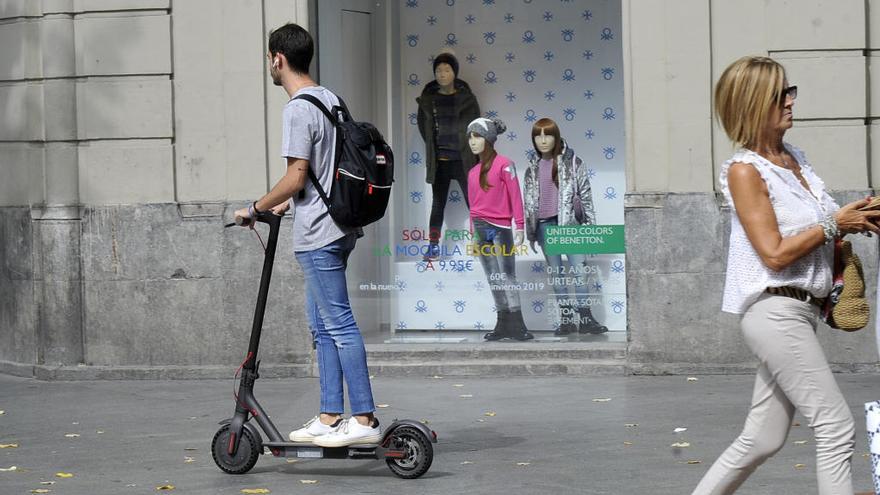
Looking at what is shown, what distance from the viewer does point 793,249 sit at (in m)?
4.76

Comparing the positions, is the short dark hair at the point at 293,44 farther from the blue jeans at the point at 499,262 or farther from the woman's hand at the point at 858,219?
the blue jeans at the point at 499,262

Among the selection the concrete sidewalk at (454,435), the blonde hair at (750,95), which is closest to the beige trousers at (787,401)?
the blonde hair at (750,95)

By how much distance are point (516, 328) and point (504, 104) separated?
5.91 feet

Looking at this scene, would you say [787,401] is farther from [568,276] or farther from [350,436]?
[568,276]

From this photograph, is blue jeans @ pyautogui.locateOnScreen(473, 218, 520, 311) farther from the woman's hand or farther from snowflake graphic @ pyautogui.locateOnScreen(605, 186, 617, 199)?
the woman's hand

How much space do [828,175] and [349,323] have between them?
4.65m

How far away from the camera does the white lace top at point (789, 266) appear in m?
4.83

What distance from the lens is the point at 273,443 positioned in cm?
680

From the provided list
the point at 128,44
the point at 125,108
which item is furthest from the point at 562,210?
the point at 128,44

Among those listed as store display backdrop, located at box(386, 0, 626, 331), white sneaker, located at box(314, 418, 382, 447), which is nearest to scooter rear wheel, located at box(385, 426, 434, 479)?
white sneaker, located at box(314, 418, 382, 447)

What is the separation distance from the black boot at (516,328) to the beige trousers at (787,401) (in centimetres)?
625

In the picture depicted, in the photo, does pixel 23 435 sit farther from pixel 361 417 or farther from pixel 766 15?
pixel 766 15

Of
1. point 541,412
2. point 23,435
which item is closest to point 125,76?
point 23,435

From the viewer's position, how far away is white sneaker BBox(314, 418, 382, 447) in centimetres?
669
